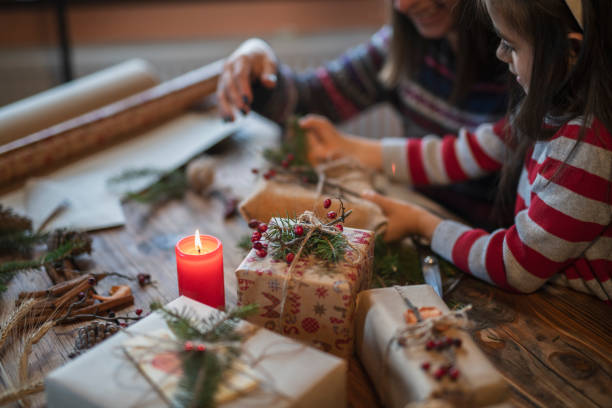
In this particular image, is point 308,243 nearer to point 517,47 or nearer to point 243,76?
point 517,47

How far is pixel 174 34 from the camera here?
89.4 inches

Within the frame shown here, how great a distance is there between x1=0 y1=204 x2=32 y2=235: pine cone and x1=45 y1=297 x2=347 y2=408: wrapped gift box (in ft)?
1.53

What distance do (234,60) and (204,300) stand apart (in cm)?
65

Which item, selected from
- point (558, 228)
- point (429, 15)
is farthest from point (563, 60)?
point (429, 15)

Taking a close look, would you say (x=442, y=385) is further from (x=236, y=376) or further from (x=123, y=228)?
(x=123, y=228)

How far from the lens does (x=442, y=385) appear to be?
54 centimetres

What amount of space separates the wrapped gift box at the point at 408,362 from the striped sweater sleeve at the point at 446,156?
47 centimetres

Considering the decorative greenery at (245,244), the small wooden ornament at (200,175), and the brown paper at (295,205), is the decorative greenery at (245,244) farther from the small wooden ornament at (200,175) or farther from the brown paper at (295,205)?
the small wooden ornament at (200,175)

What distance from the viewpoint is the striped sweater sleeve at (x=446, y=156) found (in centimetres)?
104

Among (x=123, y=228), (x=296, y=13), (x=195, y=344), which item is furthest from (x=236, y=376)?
(x=296, y=13)

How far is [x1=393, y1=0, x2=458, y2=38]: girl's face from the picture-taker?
109cm

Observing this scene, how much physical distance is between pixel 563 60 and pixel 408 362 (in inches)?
17.6

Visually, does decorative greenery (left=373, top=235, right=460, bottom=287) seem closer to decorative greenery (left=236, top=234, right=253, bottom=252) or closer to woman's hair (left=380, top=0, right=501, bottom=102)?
decorative greenery (left=236, top=234, right=253, bottom=252)

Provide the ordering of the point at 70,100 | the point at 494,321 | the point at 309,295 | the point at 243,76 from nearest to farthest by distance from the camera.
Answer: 1. the point at 309,295
2. the point at 494,321
3. the point at 243,76
4. the point at 70,100
